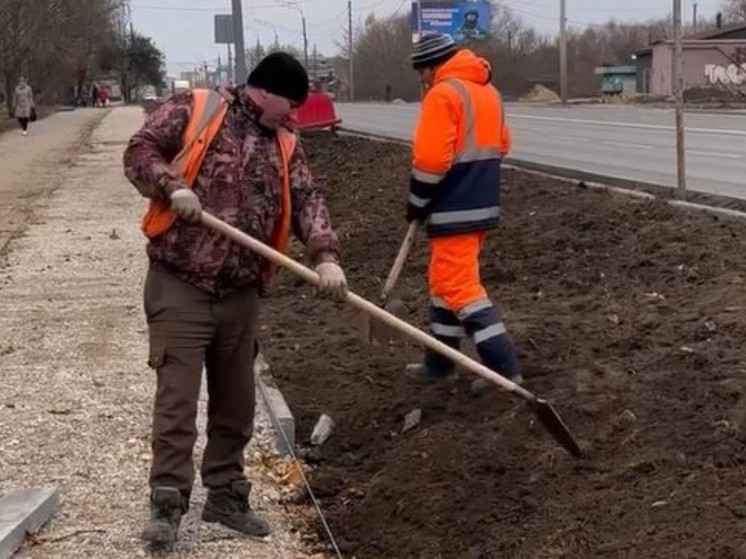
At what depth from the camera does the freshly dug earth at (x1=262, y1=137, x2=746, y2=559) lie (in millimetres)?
4703

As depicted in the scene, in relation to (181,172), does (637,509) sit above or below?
below

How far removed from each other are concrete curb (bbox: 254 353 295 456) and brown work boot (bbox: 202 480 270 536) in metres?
0.98

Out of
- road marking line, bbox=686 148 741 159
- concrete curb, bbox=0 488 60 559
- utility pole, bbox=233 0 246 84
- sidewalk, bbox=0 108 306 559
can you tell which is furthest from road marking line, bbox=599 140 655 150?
concrete curb, bbox=0 488 60 559

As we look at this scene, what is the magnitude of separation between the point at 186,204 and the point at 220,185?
301 millimetres

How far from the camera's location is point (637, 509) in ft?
15.2

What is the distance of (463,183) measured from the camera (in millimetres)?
6344

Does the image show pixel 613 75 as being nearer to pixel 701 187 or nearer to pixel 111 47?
pixel 111 47

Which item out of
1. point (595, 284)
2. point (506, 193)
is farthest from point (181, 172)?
point (506, 193)

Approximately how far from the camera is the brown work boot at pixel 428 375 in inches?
270

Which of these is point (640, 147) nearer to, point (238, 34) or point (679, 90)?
point (238, 34)

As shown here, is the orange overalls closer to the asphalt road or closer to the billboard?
the asphalt road

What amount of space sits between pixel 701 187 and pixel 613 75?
71.7m

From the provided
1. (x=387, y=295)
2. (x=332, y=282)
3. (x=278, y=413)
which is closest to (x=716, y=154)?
(x=387, y=295)

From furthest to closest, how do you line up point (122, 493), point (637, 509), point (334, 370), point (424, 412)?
point (334, 370)
point (424, 412)
point (122, 493)
point (637, 509)
